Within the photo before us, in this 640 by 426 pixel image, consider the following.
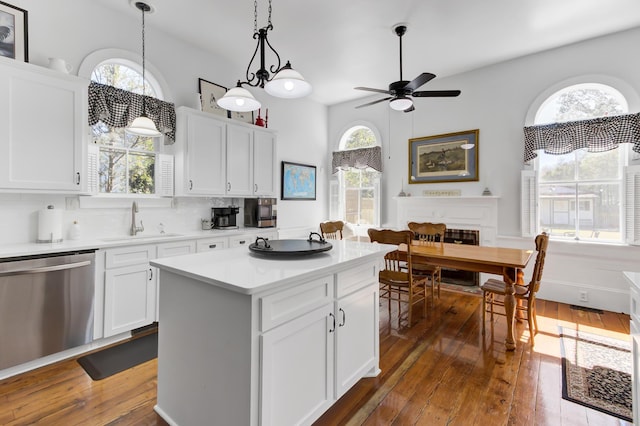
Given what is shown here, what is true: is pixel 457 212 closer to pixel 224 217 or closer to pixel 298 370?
pixel 224 217

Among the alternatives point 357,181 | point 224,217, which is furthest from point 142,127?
point 357,181

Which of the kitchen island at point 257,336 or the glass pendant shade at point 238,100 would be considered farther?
the glass pendant shade at point 238,100

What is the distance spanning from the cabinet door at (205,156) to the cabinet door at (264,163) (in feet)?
1.72

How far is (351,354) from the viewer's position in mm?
1932

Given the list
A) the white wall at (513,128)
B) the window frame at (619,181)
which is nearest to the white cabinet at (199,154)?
the white wall at (513,128)

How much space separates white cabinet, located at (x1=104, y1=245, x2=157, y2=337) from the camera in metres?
2.68

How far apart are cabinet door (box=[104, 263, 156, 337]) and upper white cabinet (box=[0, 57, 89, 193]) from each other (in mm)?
842

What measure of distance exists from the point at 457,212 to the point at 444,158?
874 mm

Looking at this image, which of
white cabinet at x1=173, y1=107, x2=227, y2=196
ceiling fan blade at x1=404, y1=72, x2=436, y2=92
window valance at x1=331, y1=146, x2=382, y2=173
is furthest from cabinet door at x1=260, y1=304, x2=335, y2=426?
window valance at x1=331, y1=146, x2=382, y2=173

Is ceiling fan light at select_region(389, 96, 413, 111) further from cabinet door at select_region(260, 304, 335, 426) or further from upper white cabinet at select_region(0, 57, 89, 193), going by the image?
upper white cabinet at select_region(0, 57, 89, 193)

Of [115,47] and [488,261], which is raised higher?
[115,47]

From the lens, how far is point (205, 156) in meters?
3.67

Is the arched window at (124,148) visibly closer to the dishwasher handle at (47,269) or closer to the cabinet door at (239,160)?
the cabinet door at (239,160)

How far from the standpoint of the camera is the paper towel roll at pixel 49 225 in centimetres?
261
